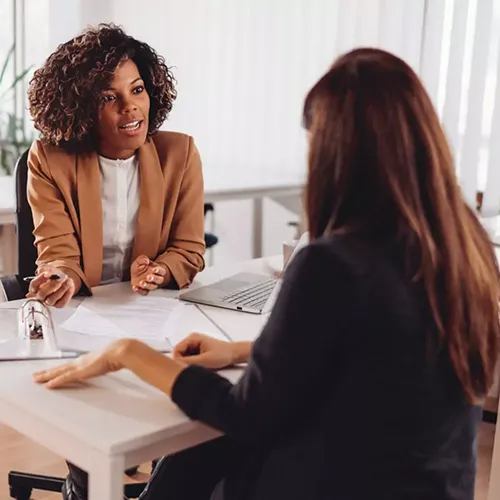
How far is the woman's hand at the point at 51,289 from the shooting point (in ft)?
5.25

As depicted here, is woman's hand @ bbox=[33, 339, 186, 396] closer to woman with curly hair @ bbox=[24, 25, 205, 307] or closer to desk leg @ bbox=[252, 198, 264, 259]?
woman with curly hair @ bbox=[24, 25, 205, 307]

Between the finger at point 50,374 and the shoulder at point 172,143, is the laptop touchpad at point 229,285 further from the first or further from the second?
the finger at point 50,374

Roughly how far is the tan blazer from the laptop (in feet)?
0.27

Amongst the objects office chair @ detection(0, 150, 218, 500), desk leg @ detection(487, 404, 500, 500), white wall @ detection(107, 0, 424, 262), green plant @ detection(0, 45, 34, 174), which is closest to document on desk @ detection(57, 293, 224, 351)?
office chair @ detection(0, 150, 218, 500)

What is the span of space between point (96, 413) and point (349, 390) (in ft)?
1.18

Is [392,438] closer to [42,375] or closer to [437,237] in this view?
[437,237]

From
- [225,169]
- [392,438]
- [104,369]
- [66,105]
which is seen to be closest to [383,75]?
[392,438]

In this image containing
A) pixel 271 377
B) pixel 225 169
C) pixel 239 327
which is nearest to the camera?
pixel 271 377

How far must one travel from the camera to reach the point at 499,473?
70.7 inches

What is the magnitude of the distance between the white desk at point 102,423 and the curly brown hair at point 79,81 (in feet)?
2.37

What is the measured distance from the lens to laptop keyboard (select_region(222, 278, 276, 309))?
66.2 inches

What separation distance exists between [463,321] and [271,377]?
257 millimetres

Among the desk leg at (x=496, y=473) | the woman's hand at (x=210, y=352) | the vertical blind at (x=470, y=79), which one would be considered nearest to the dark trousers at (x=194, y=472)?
the woman's hand at (x=210, y=352)

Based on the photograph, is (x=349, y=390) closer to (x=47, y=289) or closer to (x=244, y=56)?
(x=47, y=289)
